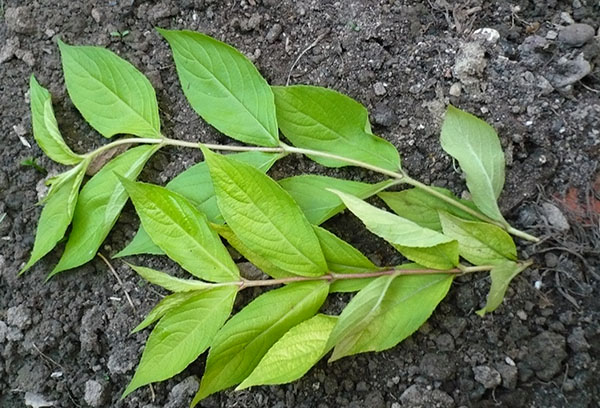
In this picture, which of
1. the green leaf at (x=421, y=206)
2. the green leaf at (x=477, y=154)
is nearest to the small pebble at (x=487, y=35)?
the green leaf at (x=477, y=154)

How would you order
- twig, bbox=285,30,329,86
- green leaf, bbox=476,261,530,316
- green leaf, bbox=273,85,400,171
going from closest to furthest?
green leaf, bbox=476,261,530,316, green leaf, bbox=273,85,400,171, twig, bbox=285,30,329,86

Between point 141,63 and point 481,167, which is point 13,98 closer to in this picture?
point 141,63

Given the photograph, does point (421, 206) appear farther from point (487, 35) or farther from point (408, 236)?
point (487, 35)

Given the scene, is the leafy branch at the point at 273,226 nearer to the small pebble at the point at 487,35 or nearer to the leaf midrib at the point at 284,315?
the leaf midrib at the point at 284,315

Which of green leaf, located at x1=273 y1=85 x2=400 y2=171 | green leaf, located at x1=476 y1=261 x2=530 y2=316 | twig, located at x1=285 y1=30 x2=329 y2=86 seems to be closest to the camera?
green leaf, located at x1=476 y1=261 x2=530 y2=316

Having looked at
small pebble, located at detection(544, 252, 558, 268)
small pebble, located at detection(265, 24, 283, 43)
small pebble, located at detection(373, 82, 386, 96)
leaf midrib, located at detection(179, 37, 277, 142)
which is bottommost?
small pebble, located at detection(544, 252, 558, 268)

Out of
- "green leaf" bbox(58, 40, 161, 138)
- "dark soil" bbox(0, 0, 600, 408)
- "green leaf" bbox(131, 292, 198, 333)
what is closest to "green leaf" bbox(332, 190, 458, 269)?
"dark soil" bbox(0, 0, 600, 408)

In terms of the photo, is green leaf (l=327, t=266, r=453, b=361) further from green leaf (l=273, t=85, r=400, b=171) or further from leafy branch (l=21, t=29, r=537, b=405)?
green leaf (l=273, t=85, r=400, b=171)
